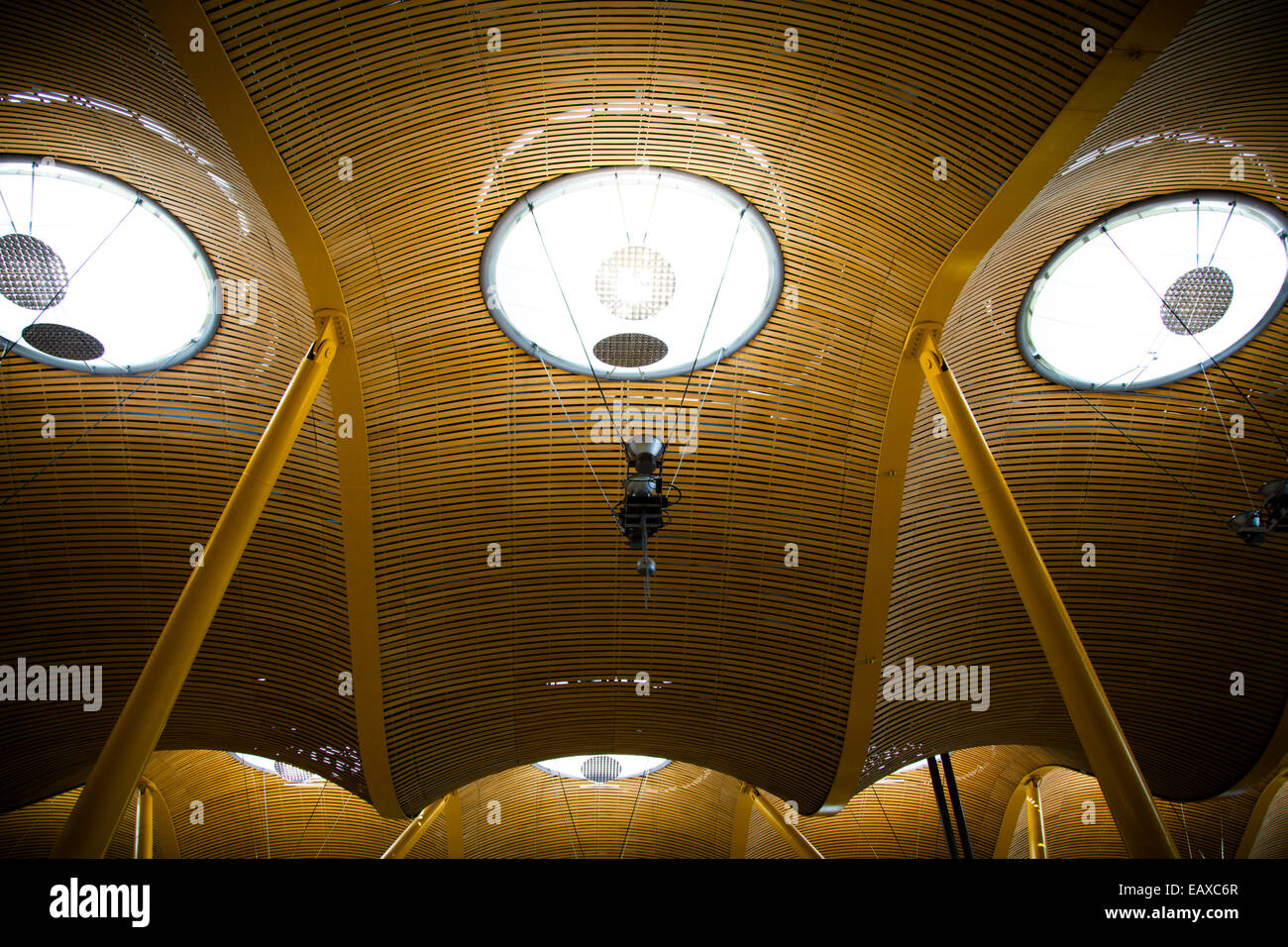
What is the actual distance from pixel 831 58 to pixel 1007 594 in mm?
10180

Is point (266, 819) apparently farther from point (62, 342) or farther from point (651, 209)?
point (651, 209)

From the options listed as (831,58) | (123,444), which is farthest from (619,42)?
(123,444)

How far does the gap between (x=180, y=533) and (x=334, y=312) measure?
5684 millimetres

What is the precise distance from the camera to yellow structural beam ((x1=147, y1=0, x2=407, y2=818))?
821cm

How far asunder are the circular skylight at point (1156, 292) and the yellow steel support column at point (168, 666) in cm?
1064

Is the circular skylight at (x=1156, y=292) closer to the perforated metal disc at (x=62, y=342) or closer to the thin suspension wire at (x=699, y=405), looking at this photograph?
the thin suspension wire at (x=699, y=405)

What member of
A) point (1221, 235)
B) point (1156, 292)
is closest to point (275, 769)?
point (1156, 292)

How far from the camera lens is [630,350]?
41.0 ft

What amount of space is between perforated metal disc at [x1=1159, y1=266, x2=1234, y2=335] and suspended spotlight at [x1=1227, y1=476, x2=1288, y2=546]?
3179mm

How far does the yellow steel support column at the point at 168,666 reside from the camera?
6.40 m

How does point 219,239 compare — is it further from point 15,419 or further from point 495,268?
point 15,419

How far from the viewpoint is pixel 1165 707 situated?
16.8 metres

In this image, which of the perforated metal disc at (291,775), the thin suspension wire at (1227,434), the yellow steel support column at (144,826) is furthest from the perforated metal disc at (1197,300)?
the perforated metal disc at (291,775)

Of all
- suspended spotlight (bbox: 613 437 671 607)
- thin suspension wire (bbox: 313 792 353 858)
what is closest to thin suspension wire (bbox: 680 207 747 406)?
suspended spotlight (bbox: 613 437 671 607)
